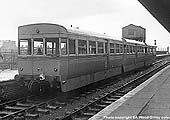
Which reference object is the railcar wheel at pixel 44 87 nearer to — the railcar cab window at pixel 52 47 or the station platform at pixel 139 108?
the railcar cab window at pixel 52 47

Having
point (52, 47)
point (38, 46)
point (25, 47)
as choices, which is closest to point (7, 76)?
point (25, 47)

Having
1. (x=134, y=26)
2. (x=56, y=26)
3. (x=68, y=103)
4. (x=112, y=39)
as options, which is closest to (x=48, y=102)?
(x=68, y=103)

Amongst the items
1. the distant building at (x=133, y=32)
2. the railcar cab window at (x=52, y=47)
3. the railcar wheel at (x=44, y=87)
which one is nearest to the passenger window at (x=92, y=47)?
the railcar cab window at (x=52, y=47)

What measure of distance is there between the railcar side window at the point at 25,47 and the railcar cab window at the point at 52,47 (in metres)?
0.92

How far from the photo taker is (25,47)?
12359 mm

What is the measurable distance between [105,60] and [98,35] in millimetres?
1682

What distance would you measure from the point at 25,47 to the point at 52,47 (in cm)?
136

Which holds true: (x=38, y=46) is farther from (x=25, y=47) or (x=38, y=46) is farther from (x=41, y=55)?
(x=25, y=47)

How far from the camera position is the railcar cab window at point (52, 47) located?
11.6 metres

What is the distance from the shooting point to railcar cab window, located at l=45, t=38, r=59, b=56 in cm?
1156

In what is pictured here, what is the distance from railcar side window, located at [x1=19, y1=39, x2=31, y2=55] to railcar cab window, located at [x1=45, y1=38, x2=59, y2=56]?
0.92 meters

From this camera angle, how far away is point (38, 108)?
32.0 feet

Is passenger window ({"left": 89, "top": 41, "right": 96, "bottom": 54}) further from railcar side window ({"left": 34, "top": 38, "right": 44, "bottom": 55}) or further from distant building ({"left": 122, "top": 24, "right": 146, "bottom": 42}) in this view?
distant building ({"left": 122, "top": 24, "right": 146, "bottom": 42})

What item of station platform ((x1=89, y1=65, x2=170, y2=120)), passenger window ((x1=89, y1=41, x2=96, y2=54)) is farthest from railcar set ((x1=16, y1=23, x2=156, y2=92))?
station platform ((x1=89, y1=65, x2=170, y2=120))
